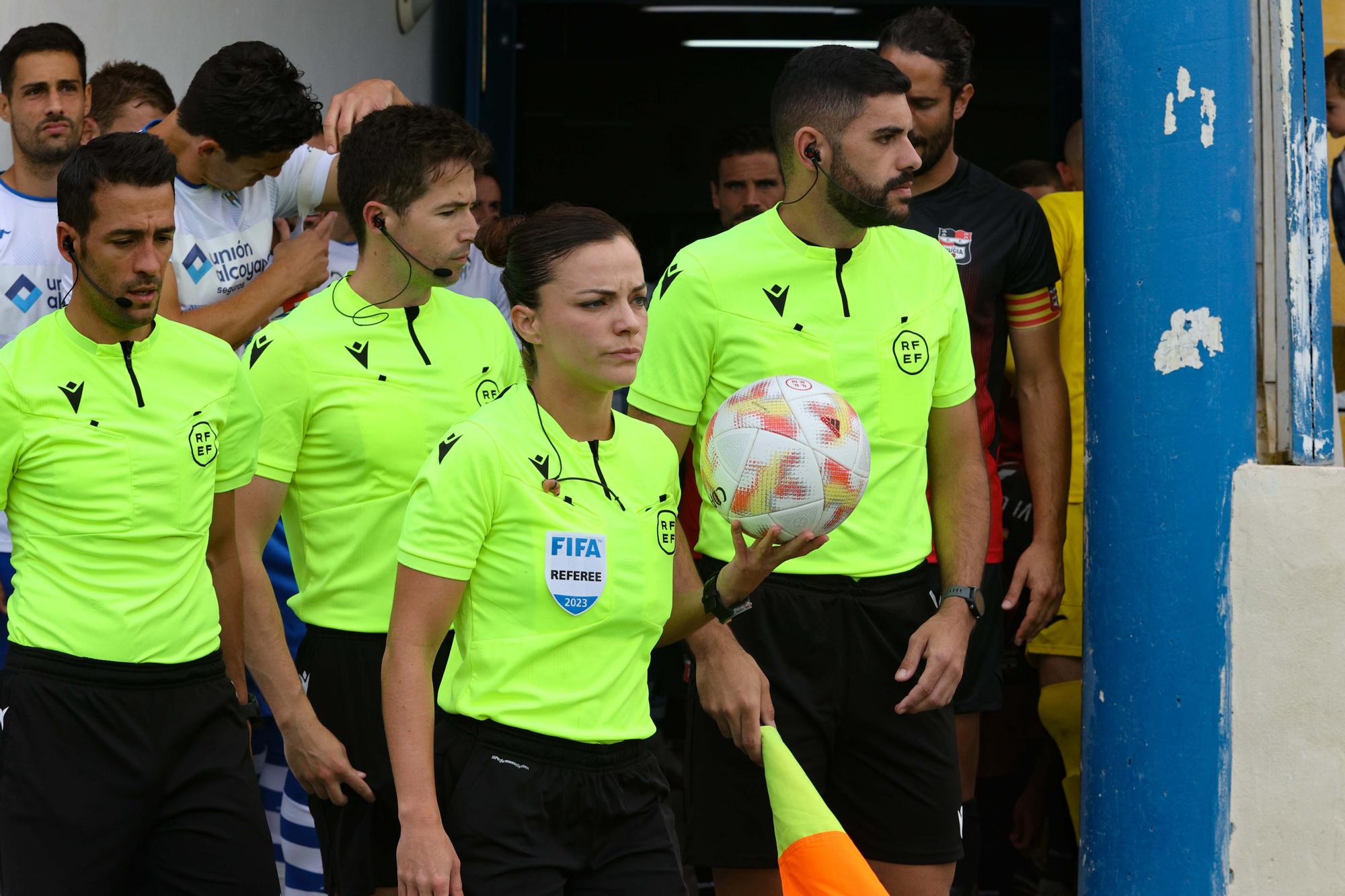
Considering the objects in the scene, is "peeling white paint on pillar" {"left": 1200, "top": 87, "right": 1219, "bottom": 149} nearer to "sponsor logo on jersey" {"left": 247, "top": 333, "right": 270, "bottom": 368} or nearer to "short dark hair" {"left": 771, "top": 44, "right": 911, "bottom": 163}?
"short dark hair" {"left": 771, "top": 44, "right": 911, "bottom": 163}

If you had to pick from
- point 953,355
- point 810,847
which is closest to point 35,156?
point 953,355

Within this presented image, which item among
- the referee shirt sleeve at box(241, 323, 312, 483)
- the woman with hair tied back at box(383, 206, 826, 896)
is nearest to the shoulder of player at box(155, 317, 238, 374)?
the referee shirt sleeve at box(241, 323, 312, 483)

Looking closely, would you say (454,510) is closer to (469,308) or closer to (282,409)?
(282,409)

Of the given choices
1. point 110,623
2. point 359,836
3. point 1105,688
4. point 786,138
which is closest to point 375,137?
point 786,138

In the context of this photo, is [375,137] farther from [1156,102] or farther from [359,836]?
[1156,102]

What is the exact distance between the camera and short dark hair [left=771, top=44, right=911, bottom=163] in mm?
3645

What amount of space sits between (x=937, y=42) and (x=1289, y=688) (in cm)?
192

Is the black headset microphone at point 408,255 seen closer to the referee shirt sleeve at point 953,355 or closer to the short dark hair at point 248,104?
the short dark hair at point 248,104

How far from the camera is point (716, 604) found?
3111 millimetres

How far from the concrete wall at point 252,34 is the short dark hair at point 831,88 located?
2506mm

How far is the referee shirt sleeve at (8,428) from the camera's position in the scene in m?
3.27

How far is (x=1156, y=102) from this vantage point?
4152 mm

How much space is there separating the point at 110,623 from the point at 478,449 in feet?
3.28

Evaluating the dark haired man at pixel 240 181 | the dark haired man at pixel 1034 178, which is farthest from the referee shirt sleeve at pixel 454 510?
the dark haired man at pixel 1034 178
